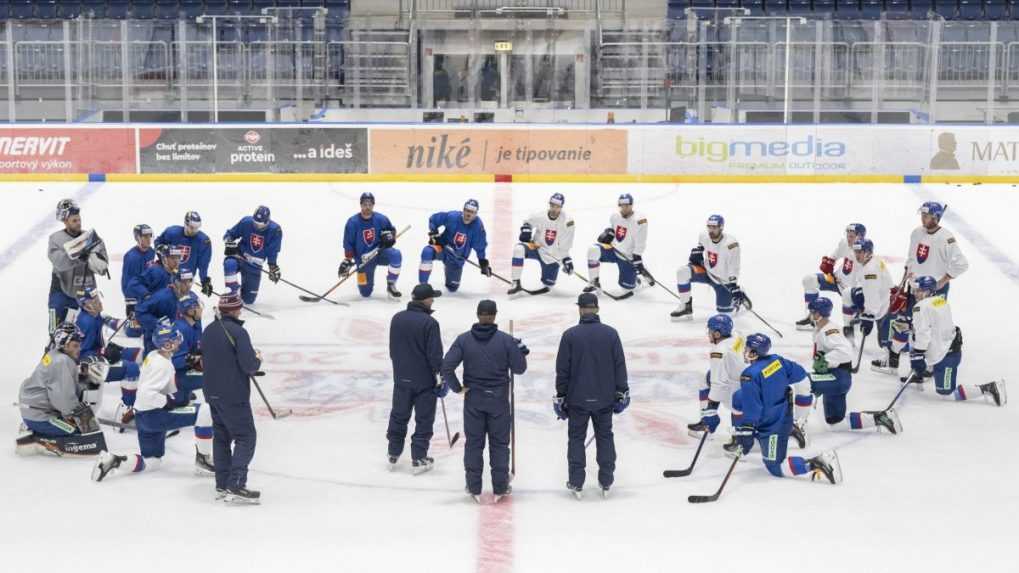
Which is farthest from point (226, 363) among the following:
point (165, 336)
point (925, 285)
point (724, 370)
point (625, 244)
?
point (625, 244)

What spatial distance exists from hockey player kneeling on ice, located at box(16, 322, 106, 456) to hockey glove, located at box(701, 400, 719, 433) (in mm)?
3495

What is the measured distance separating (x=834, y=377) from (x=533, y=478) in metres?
2.13

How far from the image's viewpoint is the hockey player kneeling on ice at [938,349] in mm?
10172

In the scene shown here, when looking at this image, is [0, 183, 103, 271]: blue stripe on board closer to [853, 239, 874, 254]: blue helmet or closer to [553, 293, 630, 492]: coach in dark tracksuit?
[853, 239, 874, 254]: blue helmet

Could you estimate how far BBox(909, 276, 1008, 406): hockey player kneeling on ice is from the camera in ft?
33.4

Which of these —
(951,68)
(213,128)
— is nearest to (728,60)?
(951,68)

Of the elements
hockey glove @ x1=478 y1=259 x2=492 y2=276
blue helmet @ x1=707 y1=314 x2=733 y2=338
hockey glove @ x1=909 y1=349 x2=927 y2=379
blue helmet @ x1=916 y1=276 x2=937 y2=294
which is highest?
blue helmet @ x1=916 y1=276 x2=937 y2=294

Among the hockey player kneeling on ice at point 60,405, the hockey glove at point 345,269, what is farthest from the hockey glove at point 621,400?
the hockey glove at point 345,269

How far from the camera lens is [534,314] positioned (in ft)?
43.4

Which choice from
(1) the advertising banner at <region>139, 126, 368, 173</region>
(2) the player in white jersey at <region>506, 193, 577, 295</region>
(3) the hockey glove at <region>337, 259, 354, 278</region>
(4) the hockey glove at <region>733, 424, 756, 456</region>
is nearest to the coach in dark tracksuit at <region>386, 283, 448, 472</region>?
(4) the hockey glove at <region>733, 424, 756, 456</region>

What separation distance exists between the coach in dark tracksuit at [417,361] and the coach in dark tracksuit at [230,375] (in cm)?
86

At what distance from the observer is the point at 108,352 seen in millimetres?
10391

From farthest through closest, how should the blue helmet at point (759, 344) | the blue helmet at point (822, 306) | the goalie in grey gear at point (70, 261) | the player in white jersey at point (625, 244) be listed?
the player in white jersey at point (625, 244), the goalie in grey gear at point (70, 261), the blue helmet at point (822, 306), the blue helmet at point (759, 344)

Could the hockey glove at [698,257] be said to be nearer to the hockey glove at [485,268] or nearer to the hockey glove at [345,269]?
the hockey glove at [485,268]
